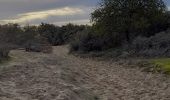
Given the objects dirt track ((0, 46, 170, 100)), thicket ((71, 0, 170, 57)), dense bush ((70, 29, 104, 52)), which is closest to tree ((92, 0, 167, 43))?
thicket ((71, 0, 170, 57))

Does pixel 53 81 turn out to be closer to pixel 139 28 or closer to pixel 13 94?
pixel 13 94

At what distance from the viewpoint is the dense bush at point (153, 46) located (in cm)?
3500

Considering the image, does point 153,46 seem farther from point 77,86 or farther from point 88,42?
point 77,86

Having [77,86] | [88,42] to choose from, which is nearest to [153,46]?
[88,42]

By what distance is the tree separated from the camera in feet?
140

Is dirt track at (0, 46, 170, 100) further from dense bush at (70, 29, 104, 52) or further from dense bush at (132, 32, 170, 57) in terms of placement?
dense bush at (70, 29, 104, 52)

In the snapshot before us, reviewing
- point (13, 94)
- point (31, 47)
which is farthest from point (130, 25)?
point (13, 94)

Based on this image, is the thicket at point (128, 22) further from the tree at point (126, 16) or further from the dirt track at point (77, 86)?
the dirt track at point (77, 86)

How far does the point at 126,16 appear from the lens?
4322 cm

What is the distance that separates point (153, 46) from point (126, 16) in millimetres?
6829

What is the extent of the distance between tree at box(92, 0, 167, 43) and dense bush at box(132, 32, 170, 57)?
10.3 ft

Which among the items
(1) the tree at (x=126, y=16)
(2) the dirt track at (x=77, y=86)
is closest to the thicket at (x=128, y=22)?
(1) the tree at (x=126, y=16)

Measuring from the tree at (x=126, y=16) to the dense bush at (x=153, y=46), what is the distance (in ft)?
10.3

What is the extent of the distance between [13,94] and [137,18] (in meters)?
29.4
